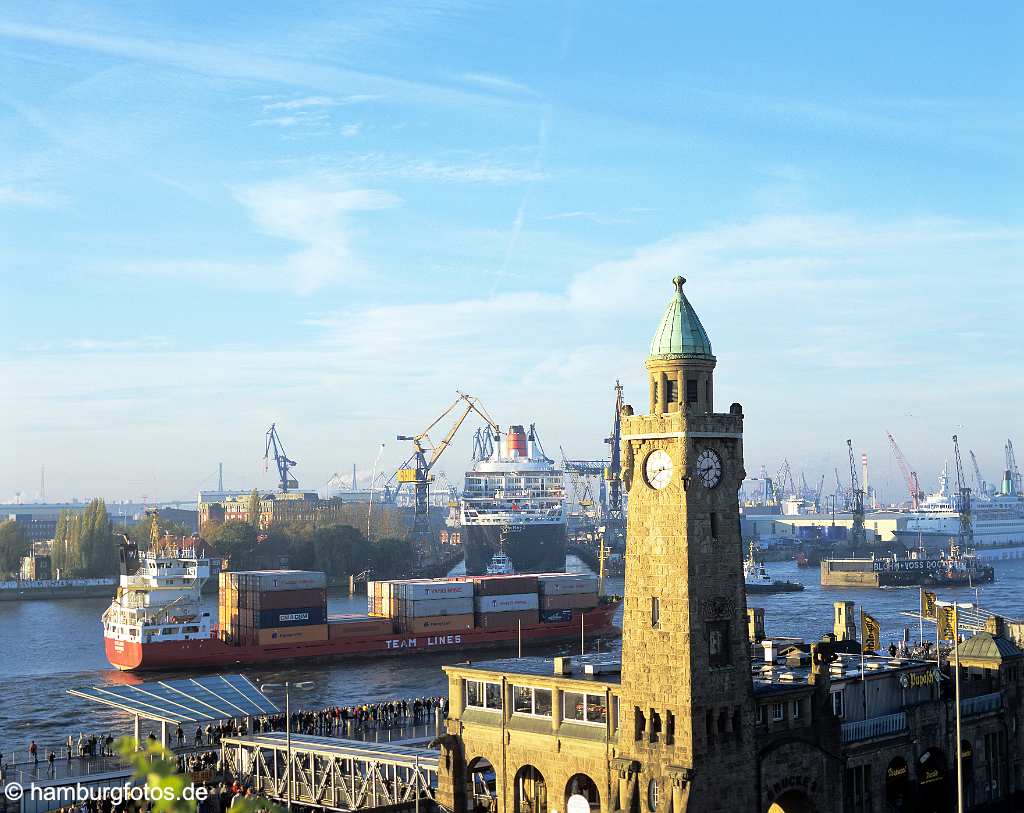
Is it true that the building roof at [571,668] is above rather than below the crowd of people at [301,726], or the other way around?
above

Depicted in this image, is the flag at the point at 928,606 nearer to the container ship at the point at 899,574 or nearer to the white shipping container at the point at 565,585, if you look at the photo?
the white shipping container at the point at 565,585

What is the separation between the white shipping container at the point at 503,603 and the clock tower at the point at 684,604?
76884mm

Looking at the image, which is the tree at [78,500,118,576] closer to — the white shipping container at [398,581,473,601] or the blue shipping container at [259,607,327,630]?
the white shipping container at [398,581,473,601]

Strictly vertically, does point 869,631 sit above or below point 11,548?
below

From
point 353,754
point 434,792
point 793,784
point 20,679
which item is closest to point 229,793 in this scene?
point 353,754

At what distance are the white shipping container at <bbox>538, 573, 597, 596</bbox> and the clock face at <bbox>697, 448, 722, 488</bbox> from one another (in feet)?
266

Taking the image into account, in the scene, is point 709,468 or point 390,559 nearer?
point 709,468

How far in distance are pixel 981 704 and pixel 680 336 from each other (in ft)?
60.1

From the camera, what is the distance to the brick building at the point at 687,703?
112 feet

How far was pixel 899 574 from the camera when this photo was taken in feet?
602

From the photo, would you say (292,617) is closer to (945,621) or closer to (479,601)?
(479,601)

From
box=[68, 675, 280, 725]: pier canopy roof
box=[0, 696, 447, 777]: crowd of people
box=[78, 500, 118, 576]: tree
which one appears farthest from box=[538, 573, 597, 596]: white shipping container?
box=[78, 500, 118, 576]: tree

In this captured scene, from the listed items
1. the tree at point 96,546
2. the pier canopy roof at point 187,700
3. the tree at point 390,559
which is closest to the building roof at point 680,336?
the pier canopy roof at point 187,700

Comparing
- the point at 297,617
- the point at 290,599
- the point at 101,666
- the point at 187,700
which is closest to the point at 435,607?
the point at 297,617
